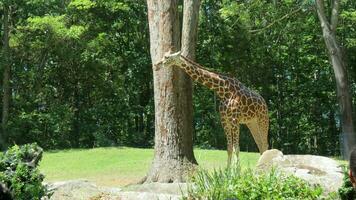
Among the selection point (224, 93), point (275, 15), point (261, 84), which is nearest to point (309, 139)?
point (261, 84)

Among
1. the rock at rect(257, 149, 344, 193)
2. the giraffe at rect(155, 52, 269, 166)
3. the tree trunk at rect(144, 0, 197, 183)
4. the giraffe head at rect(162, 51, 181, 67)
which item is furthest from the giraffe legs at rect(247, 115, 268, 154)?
the giraffe head at rect(162, 51, 181, 67)

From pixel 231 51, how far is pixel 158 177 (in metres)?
17.8

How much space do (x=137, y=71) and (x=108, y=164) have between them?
527 inches

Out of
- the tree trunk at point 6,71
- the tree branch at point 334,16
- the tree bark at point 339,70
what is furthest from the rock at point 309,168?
the tree trunk at point 6,71

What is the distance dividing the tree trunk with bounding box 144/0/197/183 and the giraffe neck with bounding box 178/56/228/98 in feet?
1.32

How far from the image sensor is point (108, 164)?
581 inches

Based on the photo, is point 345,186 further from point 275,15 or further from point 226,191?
point 275,15

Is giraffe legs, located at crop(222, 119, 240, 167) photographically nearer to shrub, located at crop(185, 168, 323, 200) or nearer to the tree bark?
shrub, located at crop(185, 168, 323, 200)

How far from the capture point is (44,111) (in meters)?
26.1

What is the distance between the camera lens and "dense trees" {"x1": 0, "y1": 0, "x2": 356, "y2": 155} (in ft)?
81.4

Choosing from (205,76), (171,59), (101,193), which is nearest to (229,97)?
(205,76)

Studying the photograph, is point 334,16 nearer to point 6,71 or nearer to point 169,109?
point 169,109

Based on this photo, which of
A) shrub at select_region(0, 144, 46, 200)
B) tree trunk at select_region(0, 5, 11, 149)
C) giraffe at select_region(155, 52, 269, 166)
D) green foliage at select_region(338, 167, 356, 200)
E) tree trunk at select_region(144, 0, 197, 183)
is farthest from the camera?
tree trunk at select_region(0, 5, 11, 149)

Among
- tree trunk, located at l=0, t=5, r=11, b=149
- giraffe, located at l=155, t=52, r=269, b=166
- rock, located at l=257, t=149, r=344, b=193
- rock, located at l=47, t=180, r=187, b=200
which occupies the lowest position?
rock, located at l=47, t=180, r=187, b=200
